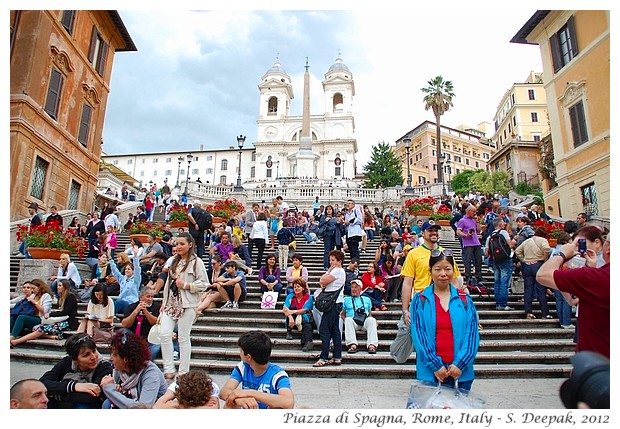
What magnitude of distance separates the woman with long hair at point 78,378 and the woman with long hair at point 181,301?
1.07 meters

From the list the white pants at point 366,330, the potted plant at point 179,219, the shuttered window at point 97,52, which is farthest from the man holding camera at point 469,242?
the shuttered window at point 97,52

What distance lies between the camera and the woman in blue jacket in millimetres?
3275

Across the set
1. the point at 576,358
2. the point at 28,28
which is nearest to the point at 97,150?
the point at 28,28

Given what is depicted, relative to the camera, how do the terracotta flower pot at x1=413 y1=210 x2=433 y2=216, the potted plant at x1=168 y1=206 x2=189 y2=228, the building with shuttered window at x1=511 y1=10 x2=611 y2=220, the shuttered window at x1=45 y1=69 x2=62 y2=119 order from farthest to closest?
the terracotta flower pot at x1=413 y1=210 x2=433 y2=216, the shuttered window at x1=45 y1=69 x2=62 y2=119, the potted plant at x1=168 y1=206 x2=189 y2=228, the building with shuttered window at x1=511 y1=10 x2=611 y2=220

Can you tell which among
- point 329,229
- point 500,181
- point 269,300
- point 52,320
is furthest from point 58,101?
point 500,181

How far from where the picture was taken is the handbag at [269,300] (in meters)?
8.58

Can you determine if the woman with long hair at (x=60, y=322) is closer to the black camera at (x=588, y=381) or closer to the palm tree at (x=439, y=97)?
the black camera at (x=588, y=381)

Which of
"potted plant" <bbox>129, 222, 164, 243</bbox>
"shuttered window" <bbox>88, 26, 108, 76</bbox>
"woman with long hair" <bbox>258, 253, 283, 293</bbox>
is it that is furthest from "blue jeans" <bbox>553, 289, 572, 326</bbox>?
"shuttered window" <bbox>88, 26, 108, 76</bbox>

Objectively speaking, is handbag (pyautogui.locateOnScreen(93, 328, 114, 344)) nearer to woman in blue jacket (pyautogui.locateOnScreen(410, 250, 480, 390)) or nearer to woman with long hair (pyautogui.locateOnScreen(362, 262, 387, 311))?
woman with long hair (pyautogui.locateOnScreen(362, 262, 387, 311))

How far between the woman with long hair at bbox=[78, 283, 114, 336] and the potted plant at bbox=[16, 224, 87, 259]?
13.2ft

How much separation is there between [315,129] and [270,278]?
64732 mm

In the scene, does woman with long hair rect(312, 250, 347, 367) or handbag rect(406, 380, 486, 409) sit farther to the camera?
woman with long hair rect(312, 250, 347, 367)
